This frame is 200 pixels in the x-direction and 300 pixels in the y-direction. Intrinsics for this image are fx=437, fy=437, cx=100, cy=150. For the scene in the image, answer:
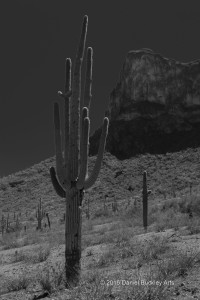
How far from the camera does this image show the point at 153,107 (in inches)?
3115

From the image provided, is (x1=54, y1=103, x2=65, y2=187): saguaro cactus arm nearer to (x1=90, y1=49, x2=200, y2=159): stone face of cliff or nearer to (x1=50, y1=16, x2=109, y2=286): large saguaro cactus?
(x1=50, y1=16, x2=109, y2=286): large saguaro cactus

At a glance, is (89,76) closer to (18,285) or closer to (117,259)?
(117,259)

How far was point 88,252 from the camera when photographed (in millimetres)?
13250

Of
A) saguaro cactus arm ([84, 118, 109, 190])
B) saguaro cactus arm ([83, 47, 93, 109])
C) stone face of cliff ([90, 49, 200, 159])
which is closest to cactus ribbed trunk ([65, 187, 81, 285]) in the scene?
saguaro cactus arm ([84, 118, 109, 190])

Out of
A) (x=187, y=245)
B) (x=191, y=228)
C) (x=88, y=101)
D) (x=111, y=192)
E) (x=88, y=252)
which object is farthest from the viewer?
(x=111, y=192)

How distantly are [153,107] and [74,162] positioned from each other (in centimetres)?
7152

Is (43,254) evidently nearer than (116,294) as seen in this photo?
No

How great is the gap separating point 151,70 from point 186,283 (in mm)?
78832

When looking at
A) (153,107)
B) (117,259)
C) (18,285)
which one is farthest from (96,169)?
(153,107)

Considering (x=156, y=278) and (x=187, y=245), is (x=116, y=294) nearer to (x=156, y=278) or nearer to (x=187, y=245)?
(x=156, y=278)

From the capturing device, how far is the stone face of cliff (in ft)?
245

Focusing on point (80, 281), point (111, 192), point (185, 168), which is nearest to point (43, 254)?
point (80, 281)

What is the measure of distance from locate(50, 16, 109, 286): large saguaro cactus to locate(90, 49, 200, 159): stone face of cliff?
62.3 meters

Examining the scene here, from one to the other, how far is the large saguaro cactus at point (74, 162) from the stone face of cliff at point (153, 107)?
62255 mm
